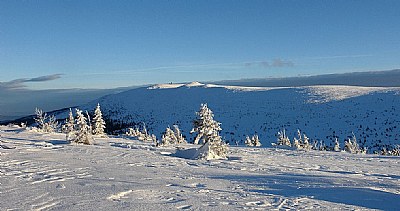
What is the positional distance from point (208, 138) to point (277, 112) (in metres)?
58.7

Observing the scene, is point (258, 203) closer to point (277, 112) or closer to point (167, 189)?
point (167, 189)

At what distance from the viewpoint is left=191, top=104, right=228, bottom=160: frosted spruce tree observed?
1489 cm

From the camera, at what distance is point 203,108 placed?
56.7 feet

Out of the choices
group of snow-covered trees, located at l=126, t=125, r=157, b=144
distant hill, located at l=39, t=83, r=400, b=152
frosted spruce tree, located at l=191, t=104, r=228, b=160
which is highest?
frosted spruce tree, located at l=191, t=104, r=228, b=160

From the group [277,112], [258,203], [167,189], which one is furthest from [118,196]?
[277,112]

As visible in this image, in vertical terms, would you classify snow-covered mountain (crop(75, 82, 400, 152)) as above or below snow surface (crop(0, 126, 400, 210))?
below

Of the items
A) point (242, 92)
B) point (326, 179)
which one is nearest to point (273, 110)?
point (242, 92)

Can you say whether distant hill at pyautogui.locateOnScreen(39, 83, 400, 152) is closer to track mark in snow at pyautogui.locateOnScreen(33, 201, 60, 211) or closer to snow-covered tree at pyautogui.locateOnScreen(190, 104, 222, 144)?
snow-covered tree at pyautogui.locateOnScreen(190, 104, 222, 144)

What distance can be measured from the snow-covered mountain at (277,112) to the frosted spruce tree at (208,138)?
1112 inches

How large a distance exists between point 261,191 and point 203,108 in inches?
395

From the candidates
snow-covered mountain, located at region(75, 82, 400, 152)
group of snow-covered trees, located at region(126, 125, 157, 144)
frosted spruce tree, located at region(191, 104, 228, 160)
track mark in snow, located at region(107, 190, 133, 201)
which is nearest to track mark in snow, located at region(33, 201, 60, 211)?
track mark in snow, located at region(107, 190, 133, 201)

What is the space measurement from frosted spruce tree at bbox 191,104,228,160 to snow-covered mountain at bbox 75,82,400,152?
2824 cm

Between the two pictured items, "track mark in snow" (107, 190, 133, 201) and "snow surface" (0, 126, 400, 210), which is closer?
"snow surface" (0, 126, 400, 210)

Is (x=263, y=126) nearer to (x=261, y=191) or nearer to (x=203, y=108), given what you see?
(x=203, y=108)
